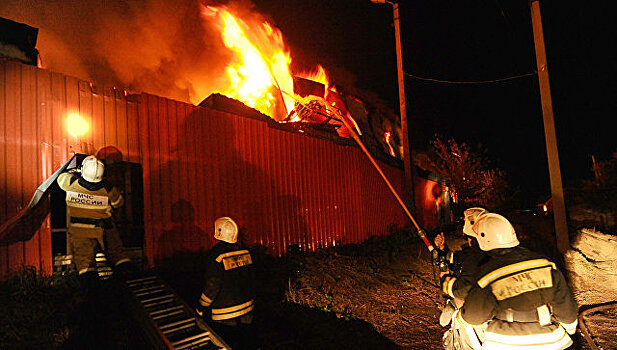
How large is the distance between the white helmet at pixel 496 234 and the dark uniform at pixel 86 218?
438 centimetres

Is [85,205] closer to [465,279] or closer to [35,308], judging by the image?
[35,308]

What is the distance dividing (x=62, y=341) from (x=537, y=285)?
4.94 metres

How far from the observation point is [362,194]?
38.8ft

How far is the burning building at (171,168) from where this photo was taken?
4949 millimetres

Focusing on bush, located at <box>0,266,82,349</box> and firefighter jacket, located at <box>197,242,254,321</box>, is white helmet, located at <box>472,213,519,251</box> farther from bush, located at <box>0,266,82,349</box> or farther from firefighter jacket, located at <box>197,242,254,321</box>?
bush, located at <box>0,266,82,349</box>

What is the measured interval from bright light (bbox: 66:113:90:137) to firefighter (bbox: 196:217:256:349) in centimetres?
316

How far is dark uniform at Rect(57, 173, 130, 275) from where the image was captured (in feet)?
14.4

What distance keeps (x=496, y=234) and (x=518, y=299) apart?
534 millimetres

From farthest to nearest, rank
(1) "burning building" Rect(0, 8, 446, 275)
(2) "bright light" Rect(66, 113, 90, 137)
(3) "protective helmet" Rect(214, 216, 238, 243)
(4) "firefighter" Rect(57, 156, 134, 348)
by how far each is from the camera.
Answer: (2) "bright light" Rect(66, 113, 90, 137)
(1) "burning building" Rect(0, 8, 446, 275)
(4) "firefighter" Rect(57, 156, 134, 348)
(3) "protective helmet" Rect(214, 216, 238, 243)

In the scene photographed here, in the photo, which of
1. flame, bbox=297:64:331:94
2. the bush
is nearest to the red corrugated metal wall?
the bush

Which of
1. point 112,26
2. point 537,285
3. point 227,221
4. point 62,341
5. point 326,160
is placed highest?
point 112,26

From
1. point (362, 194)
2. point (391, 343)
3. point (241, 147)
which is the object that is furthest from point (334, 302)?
point (362, 194)

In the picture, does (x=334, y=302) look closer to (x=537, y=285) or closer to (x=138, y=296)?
(x=138, y=296)

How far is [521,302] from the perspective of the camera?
2816 mm
